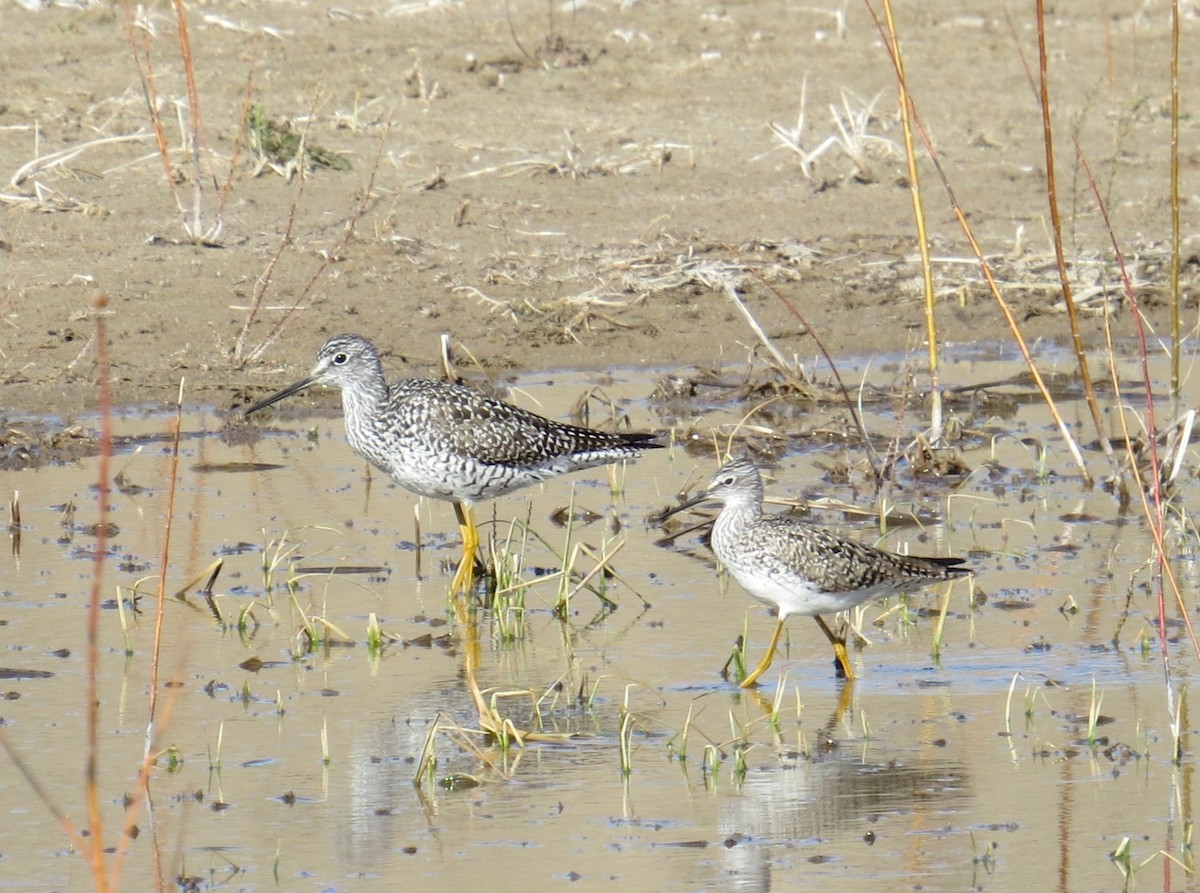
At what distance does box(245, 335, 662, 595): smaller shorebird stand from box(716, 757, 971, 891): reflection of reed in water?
2.59 metres

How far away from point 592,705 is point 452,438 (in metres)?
2.19

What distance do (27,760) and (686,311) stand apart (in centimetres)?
755

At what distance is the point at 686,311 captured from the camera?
13.3 meters

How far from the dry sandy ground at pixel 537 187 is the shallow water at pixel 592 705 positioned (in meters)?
1.96

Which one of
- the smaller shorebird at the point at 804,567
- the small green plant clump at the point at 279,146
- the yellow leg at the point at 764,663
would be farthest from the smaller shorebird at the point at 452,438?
the small green plant clump at the point at 279,146

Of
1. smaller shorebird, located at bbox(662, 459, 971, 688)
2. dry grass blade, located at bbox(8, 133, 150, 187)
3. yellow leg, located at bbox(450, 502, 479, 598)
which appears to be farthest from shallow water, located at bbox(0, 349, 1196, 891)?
dry grass blade, located at bbox(8, 133, 150, 187)

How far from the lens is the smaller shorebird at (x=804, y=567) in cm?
747

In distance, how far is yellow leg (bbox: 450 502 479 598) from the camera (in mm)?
8570

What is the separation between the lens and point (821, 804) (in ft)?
20.4

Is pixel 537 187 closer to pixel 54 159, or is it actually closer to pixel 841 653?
pixel 54 159

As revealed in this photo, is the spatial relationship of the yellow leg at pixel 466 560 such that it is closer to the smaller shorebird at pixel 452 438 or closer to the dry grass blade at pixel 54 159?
the smaller shorebird at pixel 452 438

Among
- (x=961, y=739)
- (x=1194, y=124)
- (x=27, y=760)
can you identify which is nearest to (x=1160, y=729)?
(x=961, y=739)

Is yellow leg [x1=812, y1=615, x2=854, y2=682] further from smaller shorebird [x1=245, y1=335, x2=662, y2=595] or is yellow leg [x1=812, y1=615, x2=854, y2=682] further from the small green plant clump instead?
the small green plant clump

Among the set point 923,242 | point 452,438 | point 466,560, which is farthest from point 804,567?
point 923,242
